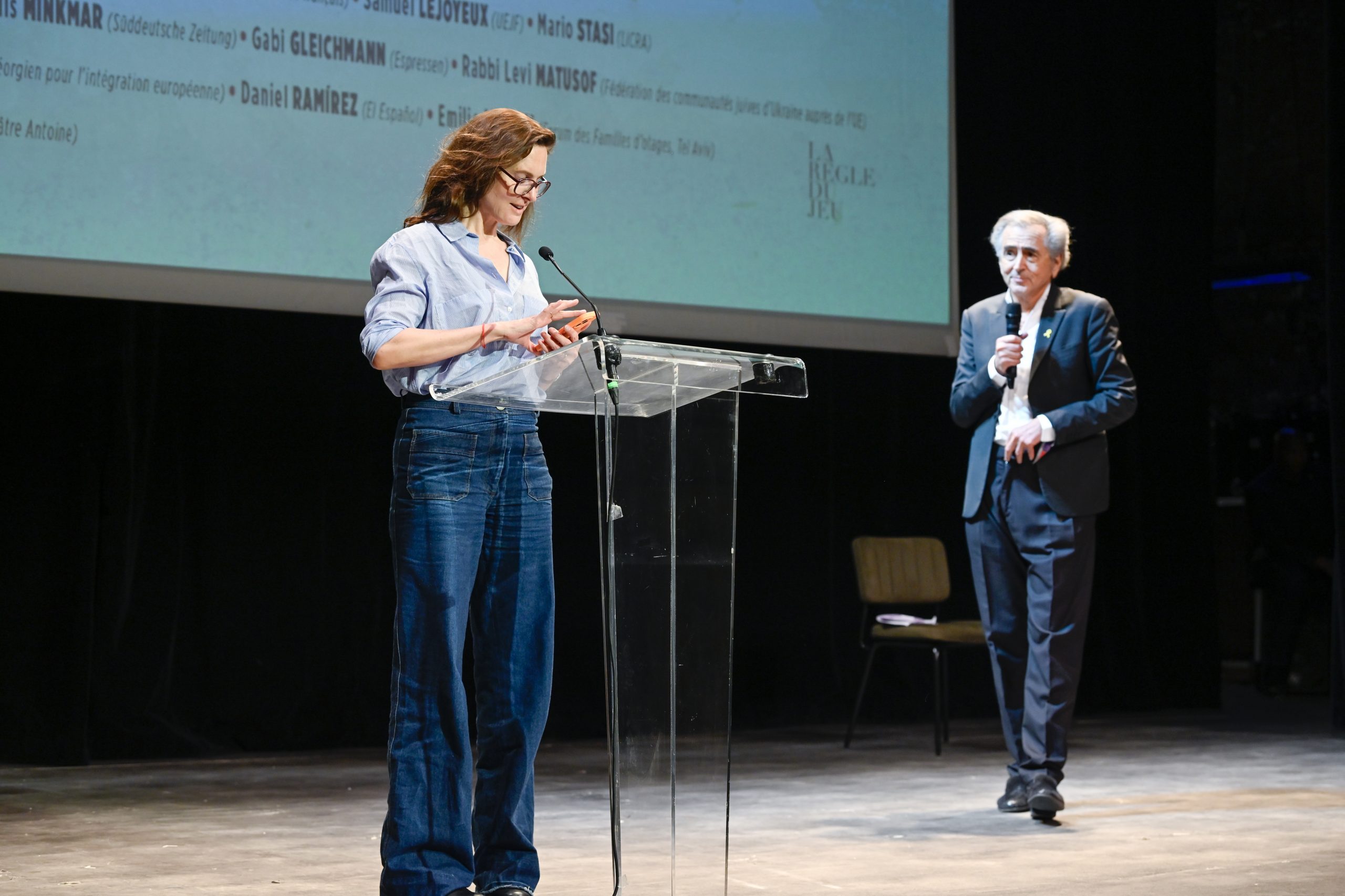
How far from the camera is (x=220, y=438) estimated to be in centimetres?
501

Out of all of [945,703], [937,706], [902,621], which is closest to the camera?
[937,706]

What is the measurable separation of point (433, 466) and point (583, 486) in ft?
11.0

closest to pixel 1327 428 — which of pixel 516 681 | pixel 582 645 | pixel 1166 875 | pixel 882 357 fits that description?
pixel 882 357

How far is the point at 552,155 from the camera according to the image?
15.6 feet

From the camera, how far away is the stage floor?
2.93 metres

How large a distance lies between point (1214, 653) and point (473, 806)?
5254 mm

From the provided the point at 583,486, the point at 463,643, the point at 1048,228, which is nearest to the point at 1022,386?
the point at 1048,228

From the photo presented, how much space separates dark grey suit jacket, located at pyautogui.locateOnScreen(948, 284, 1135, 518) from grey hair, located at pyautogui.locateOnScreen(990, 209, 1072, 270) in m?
0.11

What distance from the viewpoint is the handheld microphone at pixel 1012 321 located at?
3748 mm

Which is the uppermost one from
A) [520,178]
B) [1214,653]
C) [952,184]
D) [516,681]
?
[952,184]

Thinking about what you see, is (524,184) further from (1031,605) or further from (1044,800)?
(1044,800)

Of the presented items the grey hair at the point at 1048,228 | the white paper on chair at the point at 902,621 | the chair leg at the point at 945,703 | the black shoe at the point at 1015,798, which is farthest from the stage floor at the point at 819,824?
the grey hair at the point at 1048,228

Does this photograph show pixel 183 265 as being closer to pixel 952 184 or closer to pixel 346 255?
pixel 346 255

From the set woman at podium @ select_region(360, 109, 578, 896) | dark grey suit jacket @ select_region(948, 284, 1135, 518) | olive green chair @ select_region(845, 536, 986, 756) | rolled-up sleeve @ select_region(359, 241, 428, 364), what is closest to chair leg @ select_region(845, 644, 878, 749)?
olive green chair @ select_region(845, 536, 986, 756)
